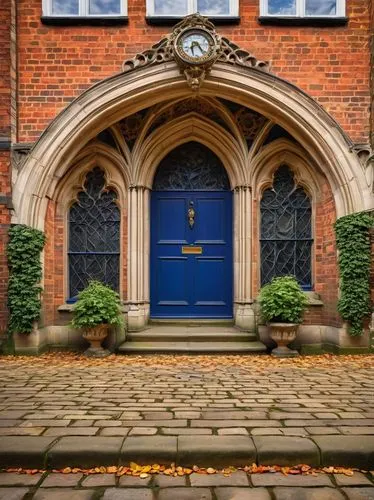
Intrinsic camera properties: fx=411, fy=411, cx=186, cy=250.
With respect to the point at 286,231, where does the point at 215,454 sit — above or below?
below

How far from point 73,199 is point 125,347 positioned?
2983 mm

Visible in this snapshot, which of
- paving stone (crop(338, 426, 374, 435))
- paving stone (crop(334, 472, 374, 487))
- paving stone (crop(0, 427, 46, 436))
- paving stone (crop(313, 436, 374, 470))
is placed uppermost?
paving stone (crop(338, 426, 374, 435))

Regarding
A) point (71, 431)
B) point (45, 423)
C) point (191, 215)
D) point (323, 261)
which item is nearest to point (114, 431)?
point (71, 431)

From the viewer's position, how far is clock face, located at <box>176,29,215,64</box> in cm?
685

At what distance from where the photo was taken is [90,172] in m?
7.95

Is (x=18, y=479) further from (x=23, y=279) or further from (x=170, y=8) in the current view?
(x=170, y=8)

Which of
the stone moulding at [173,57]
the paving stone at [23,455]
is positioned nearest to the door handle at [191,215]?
the stone moulding at [173,57]

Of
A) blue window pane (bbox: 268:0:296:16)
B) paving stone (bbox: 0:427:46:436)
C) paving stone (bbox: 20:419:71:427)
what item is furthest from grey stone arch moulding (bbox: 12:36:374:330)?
paving stone (bbox: 0:427:46:436)

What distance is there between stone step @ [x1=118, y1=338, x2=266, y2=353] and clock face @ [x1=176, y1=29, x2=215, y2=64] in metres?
4.84

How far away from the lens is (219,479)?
2803 mm

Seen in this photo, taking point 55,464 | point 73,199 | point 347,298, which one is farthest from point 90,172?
point 55,464

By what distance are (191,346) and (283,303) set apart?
1.70 meters

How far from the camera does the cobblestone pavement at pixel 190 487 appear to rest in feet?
8.47

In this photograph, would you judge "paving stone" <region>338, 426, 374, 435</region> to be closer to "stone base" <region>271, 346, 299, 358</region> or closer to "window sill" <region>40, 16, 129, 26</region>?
"stone base" <region>271, 346, 299, 358</region>
